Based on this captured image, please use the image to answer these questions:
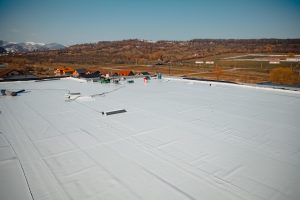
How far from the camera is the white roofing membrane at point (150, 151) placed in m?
3.97

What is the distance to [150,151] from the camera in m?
5.49

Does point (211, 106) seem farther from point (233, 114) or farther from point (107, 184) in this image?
point (107, 184)

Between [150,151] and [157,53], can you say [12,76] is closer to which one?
[150,151]

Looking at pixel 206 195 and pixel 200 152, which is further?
pixel 200 152

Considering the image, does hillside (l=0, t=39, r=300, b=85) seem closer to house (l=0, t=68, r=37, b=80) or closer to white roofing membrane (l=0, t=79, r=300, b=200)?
house (l=0, t=68, r=37, b=80)

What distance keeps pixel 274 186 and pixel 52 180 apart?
4068 mm

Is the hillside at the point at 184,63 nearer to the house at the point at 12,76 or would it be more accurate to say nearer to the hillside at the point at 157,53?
the hillside at the point at 157,53

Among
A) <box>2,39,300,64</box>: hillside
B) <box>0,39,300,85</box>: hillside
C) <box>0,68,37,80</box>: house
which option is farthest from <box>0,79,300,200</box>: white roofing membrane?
<box>2,39,300,64</box>: hillside

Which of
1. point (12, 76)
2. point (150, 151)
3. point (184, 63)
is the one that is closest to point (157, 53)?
point (184, 63)

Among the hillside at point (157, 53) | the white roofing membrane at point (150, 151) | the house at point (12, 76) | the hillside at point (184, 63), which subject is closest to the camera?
the white roofing membrane at point (150, 151)

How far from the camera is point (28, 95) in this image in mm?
12547

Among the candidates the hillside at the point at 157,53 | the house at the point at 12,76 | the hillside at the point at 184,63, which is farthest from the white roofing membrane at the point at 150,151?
the hillside at the point at 157,53

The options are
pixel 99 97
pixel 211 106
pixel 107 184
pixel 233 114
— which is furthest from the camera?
pixel 99 97

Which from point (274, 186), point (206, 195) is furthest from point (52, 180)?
point (274, 186)
